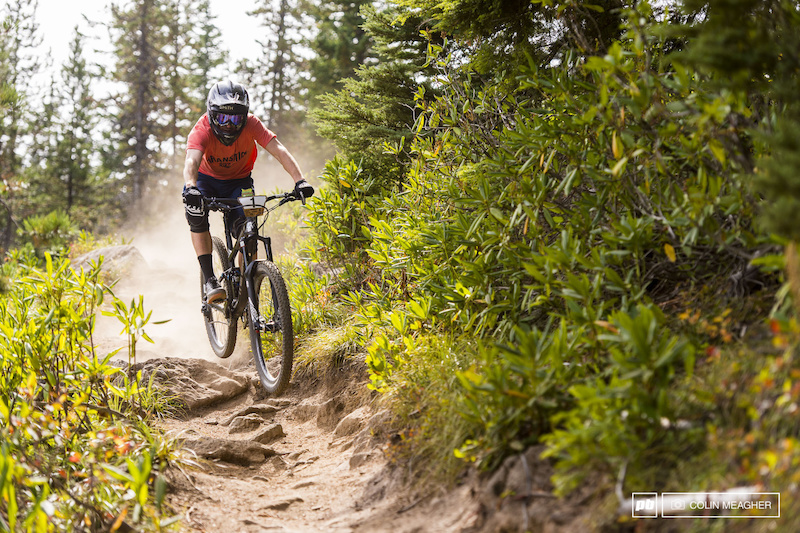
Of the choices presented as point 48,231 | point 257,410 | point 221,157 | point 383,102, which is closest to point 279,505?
point 257,410

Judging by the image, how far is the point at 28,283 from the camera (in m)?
3.59

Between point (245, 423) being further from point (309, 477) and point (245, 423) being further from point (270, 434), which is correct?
point (309, 477)

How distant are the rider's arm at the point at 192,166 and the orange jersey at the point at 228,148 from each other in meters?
0.08

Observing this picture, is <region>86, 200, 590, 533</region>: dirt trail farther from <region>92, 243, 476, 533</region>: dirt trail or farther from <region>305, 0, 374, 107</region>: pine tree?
<region>305, 0, 374, 107</region>: pine tree

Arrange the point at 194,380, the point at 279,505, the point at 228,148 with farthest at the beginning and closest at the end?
the point at 228,148
the point at 194,380
the point at 279,505

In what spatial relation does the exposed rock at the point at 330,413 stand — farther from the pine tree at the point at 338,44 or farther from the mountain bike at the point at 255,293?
the pine tree at the point at 338,44

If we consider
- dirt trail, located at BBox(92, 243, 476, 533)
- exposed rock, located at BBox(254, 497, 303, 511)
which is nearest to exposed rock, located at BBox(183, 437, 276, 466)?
dirt trail, located at BBox(92, 243, 476, 533)

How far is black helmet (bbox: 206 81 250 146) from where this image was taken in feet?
16.5

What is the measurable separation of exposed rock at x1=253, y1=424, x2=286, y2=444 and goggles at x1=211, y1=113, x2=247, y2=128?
2996mm

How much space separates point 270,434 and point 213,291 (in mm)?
1992

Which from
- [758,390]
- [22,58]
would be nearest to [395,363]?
[758,390]

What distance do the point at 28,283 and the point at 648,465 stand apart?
3.91 meters

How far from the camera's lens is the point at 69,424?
3314 millimetres

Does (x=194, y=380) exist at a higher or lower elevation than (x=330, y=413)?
higher
